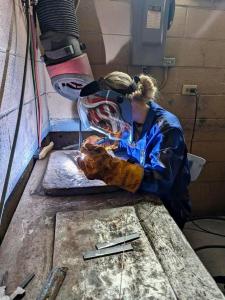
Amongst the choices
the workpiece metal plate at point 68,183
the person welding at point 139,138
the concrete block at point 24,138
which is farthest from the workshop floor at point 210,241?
the concrete block at point 24,138

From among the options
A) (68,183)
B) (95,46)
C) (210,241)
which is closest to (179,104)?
(95,46)

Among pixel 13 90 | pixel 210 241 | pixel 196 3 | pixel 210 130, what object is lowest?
pixel 210 241

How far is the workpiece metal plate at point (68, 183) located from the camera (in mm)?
1199

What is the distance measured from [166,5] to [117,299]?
2043 mm

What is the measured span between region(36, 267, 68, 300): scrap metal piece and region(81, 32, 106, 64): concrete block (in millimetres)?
1807

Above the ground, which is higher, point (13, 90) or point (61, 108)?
point (13, 90)

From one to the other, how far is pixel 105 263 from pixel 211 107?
206cm

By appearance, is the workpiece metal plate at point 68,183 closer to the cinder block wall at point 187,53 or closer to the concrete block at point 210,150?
the cinder block wall at point 187,53

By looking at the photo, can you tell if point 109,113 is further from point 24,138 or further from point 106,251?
point 106,251

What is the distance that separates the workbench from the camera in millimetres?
659

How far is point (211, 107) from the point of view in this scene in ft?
7.79

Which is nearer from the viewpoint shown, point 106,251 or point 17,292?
point 17,292

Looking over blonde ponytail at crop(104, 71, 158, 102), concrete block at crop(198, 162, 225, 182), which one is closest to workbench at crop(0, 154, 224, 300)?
blonde ponytail at crop(104, 71, 158, 102)

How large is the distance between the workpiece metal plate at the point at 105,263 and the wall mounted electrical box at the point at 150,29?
1520 millimetres
